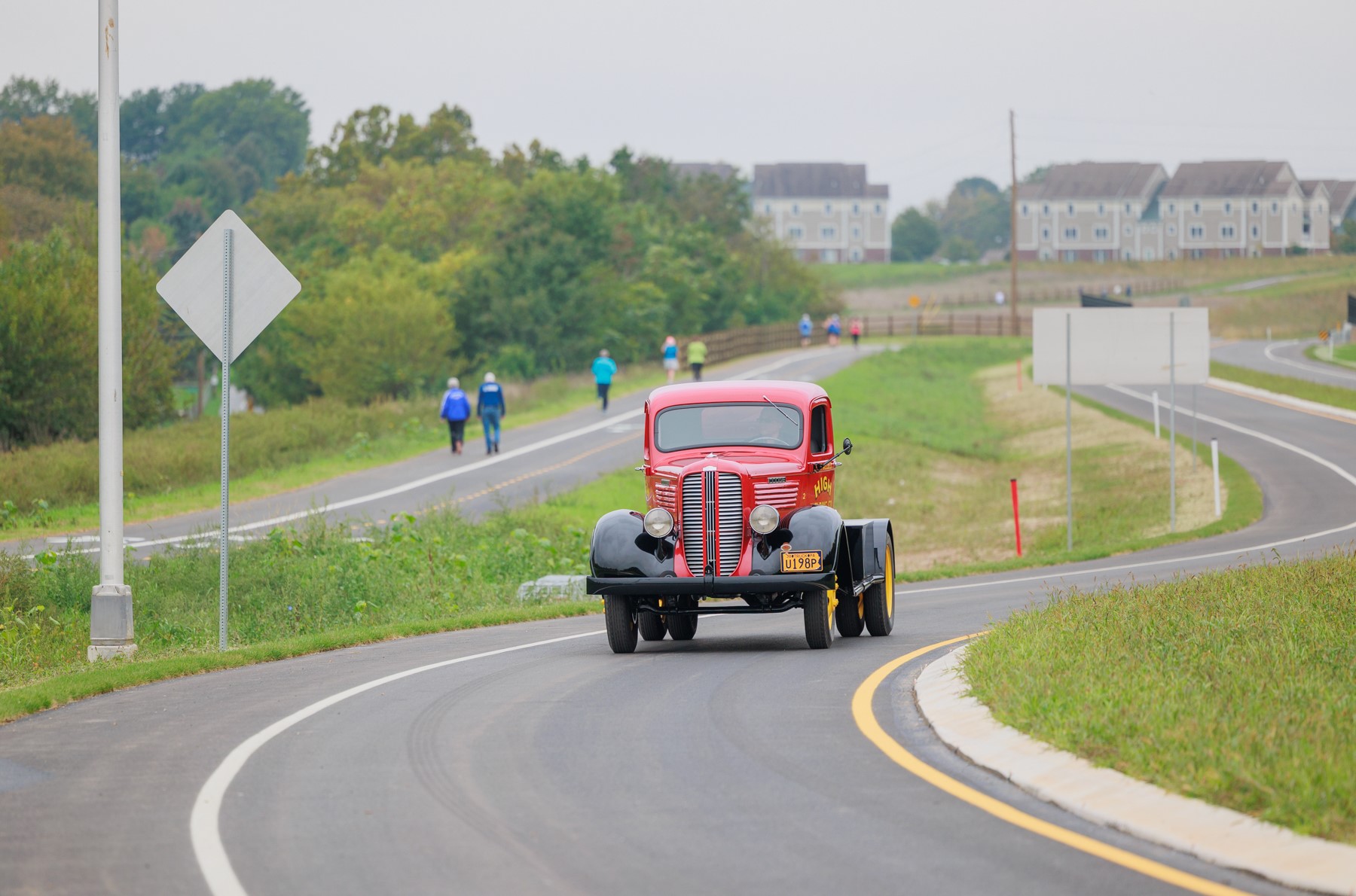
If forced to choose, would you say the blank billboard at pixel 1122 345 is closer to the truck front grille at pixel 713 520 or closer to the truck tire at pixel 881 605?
the truck tire at pixel 881 605

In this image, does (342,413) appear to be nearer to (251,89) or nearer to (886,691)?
(886,691)

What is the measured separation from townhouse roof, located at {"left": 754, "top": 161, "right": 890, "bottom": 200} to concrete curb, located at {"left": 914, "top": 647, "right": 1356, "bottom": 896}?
590 ft

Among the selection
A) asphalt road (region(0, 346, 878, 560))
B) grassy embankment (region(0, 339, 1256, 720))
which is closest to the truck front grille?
grassy embankment (region(0, 339, 1256, 720))

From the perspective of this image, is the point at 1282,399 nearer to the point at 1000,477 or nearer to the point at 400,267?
the point at 1000,477

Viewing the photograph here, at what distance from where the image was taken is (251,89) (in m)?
174

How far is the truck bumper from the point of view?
13211mm

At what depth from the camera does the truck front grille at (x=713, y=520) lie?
13570 mm

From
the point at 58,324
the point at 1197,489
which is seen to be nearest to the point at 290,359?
the point at 58,324

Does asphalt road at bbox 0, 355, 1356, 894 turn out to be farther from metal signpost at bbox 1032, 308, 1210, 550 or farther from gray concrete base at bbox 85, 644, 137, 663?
metal signpost at bbox 1032, 308, 1210, 550

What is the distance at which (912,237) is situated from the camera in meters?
196

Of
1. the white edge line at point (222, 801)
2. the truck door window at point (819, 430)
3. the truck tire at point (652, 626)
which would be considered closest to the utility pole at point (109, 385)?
the white edge line at point (222, 801)

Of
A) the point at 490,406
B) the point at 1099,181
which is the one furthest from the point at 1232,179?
the point at 490,406

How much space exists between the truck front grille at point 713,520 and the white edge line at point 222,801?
2846mm

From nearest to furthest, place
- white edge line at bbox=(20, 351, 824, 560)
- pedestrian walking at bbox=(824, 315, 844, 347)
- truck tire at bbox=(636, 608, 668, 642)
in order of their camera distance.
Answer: truck tire at bbox=(636, 608, 668, 642)
white edge line at bbox=(20, 351, 824, 560)
pedestrian walking at bbox=(824, 315, 844, 347)
